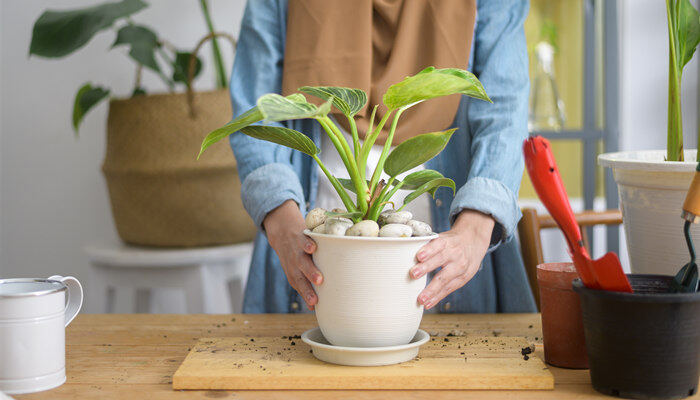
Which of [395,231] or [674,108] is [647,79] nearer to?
[674,108]

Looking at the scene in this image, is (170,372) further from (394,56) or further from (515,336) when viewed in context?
(394,56)

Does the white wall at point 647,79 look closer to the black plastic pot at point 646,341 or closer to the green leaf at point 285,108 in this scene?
the black plastic pot at point 646,341

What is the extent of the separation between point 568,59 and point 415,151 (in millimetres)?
1750

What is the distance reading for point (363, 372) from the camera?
0.66m

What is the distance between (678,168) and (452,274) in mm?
268

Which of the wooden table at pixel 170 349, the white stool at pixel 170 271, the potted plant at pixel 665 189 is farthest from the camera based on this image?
the white stool at pixel 170 271

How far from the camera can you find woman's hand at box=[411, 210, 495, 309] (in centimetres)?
69

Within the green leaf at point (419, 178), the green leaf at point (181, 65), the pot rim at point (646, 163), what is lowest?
the green leaf at point (419, 178)

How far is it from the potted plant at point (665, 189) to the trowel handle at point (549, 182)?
197 mm

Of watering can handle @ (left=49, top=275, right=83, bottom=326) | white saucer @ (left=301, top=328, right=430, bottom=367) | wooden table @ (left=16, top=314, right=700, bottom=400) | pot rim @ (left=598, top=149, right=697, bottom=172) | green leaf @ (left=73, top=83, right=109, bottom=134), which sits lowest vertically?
wooden table @ (left=16, top=314, right=700, bottom=400)

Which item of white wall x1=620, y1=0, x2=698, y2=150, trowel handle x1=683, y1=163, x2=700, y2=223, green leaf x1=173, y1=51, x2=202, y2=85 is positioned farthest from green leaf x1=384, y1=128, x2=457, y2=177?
white wall x1=620, y1=0, x2=698, y2=150

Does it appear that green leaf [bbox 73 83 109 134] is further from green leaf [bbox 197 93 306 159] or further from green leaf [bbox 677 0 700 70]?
green leaf [bbox 677 0 700 70]

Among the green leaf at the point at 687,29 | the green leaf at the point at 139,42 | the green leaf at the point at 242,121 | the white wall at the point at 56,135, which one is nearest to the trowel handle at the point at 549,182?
the green leaf at the point at 242,121

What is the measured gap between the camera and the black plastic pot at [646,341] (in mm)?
579
